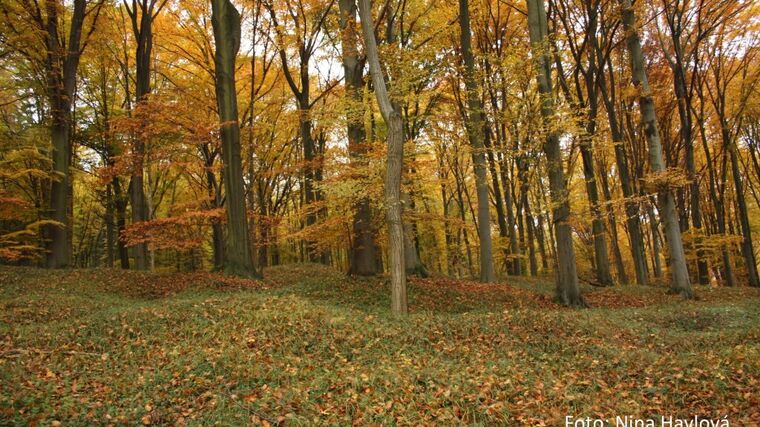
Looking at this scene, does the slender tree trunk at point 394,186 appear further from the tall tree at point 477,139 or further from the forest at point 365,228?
the tall tree at point 477,139

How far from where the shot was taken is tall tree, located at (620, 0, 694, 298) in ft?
41.8

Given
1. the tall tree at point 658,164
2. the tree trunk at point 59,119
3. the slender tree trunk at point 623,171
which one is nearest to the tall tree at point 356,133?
the tall tree at point 658,164

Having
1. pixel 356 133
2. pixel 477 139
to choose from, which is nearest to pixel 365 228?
pixel 356 133

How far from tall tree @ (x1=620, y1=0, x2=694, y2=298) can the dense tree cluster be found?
0.07m

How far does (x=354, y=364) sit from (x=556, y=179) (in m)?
→ 8.12

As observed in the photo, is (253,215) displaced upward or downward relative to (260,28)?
downward

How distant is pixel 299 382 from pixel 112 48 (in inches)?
823

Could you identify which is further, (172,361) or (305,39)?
(305,39)

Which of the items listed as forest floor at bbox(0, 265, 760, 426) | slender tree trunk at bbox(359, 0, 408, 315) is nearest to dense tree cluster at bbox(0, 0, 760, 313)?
slender tree trunk at bbox(359, 0, 408, 315)

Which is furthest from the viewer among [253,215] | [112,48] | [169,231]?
[112,48]

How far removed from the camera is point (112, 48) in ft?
65.2

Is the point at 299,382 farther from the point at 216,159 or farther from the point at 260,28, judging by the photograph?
the point at 216,159

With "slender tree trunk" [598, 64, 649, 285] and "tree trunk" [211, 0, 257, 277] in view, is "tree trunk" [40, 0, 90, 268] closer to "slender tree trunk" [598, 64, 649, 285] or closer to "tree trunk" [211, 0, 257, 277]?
"tree trunk" [211, 0, 257, 277]

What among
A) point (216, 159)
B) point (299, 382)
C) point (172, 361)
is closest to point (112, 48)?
point (216, 159)
